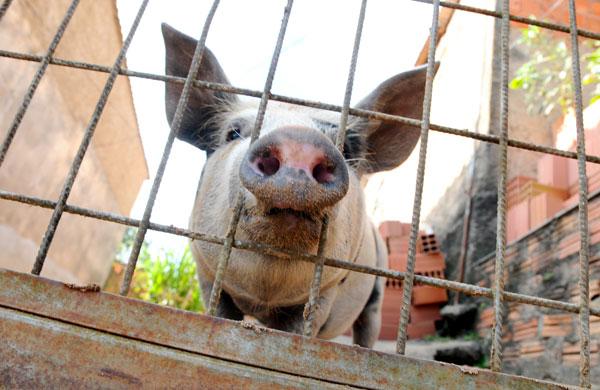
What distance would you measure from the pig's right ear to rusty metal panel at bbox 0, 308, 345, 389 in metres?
1.96

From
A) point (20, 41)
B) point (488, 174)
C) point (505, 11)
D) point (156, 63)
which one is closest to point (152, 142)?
point (156, 63)

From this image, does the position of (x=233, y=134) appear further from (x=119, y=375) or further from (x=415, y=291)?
(x=415, y=291)

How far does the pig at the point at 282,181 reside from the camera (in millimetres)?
1730

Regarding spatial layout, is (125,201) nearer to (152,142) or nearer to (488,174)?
(152,142)

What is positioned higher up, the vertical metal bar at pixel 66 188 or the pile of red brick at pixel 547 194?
the pile of red brick at pixel 547 194

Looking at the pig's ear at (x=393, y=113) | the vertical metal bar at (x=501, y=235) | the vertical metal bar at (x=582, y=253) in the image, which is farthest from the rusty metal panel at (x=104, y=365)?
the pig's ear at (x=393, y=113)

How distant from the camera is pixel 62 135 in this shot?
5.34 m

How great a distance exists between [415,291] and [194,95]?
5.44 m

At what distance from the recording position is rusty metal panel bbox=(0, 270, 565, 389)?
4.79 ft

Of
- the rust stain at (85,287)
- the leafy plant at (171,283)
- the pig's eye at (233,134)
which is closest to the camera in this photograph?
the rust stain at (85,287)

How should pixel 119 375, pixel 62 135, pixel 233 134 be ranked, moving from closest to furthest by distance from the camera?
pixel 119 375
pixel 233 134
pixel 62 135

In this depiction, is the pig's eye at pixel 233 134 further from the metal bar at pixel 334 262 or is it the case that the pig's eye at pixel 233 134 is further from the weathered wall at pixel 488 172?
the weathered wall at pixel 488 172

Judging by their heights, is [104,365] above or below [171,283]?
below

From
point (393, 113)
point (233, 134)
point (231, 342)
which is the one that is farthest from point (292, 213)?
point (393, 113)
